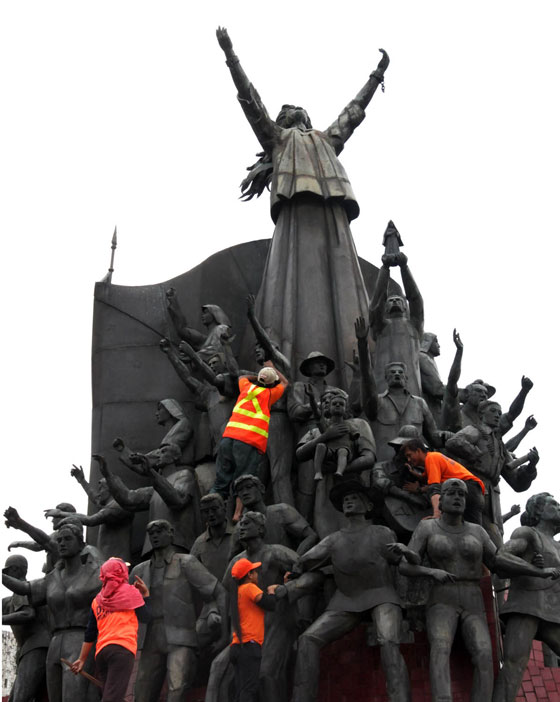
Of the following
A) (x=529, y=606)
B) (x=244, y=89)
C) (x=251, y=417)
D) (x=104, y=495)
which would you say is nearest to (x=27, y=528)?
(x=104, y=495)

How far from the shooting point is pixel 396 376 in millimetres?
14375

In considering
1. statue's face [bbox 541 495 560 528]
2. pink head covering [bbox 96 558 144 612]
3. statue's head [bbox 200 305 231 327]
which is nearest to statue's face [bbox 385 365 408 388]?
statue's face [bbox 541 495 560 528]

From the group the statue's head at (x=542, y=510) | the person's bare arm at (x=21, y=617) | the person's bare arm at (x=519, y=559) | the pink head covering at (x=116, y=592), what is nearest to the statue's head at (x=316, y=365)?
the statue's head at (x=542, y=510)

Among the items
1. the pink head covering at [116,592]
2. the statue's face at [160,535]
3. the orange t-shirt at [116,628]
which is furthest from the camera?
the statue's face at [160,535]

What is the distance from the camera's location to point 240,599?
10977 millimetres

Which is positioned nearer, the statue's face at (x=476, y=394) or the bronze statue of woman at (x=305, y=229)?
the statue's face at (x=476, y=394)

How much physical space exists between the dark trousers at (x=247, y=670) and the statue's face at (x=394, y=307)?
6.22 meters

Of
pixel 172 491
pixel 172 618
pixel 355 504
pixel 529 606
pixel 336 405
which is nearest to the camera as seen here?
pixel 529 606

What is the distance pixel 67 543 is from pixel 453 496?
439 cm

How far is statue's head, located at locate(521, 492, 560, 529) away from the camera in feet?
39.3

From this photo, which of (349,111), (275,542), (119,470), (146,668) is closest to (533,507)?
(275,542)

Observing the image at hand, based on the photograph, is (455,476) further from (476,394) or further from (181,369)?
(181,369)

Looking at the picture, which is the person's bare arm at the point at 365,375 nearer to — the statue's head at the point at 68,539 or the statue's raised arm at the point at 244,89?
the statue's head at the point at 68,539

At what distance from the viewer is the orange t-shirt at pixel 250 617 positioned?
10.8 m
